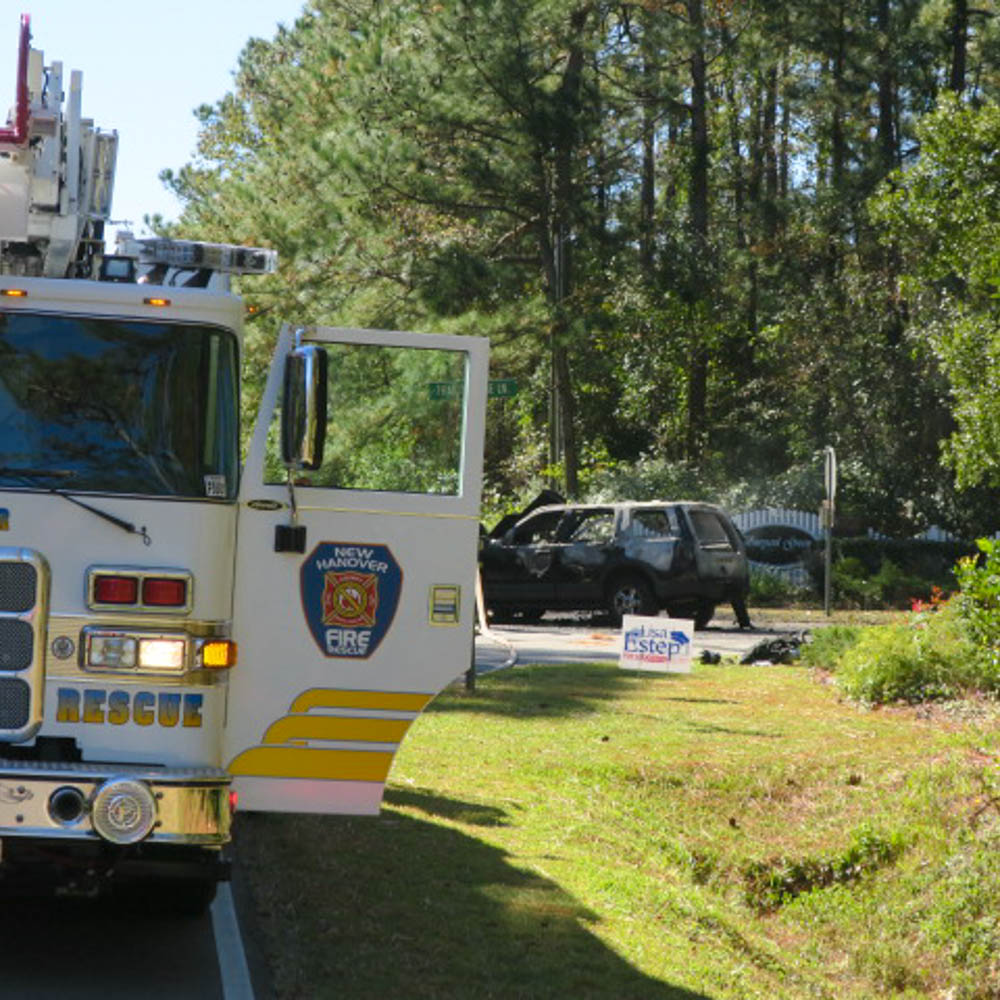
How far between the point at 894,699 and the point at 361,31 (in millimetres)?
24386

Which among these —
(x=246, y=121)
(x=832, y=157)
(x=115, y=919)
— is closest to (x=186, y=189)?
(x=246, y=121)

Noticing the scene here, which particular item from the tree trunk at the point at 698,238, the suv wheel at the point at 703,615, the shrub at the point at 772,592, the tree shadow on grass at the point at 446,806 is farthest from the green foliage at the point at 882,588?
the tree shadow on grass at the point at 446,806

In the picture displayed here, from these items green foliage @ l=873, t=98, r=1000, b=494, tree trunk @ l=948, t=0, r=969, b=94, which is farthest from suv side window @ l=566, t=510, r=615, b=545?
tree trunk @ l=948, t=0, r=969, b=94

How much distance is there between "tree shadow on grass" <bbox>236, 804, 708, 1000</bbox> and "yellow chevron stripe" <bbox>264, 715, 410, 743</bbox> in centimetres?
94

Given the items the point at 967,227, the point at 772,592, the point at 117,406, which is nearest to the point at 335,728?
the point at 117,406

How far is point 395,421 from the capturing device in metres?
7.80

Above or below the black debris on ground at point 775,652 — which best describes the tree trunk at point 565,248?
above

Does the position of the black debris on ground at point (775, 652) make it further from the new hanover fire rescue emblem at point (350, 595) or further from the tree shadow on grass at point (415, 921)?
the new hanover fire rescue emblem at point (350, 595)

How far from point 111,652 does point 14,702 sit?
1.35 ft

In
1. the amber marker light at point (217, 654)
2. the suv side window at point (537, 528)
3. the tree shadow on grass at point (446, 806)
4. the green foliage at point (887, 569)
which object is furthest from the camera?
the green foliage at point (887, 569)

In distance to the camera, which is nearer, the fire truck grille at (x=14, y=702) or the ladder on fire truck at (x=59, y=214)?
the fire truck grille at (x=14, y=702)

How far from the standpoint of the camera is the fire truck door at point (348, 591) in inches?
290

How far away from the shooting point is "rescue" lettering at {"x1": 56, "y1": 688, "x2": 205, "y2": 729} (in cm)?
695

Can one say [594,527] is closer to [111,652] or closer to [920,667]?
[920,667]
